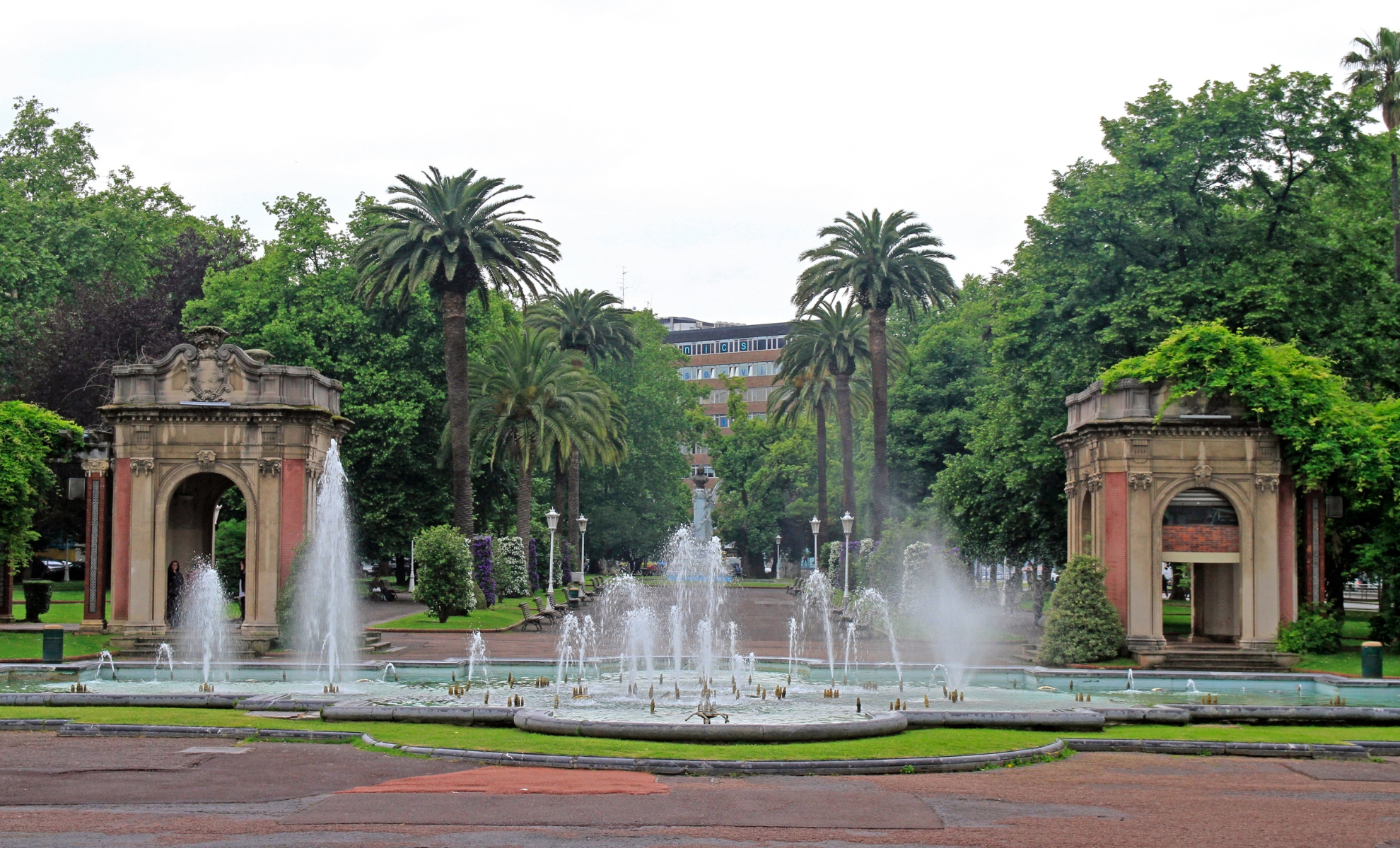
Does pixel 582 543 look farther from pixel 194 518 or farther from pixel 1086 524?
pixel 1086 524

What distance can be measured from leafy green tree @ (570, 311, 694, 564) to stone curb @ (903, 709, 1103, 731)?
65.1m

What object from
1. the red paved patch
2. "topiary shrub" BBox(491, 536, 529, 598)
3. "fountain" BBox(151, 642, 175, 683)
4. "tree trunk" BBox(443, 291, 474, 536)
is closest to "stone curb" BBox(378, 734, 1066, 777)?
the red paved patch

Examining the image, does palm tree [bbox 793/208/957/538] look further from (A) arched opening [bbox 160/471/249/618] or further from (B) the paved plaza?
(B) the paved plaza

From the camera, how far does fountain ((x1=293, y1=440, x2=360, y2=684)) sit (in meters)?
30.9

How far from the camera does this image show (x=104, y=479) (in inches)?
1388

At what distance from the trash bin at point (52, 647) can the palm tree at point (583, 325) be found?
42.7 m

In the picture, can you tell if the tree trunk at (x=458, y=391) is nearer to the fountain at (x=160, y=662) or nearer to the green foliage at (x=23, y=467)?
the green foliage at (x=23, y=467)

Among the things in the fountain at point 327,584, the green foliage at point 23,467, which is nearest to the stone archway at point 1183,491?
the fountain at point 327,584

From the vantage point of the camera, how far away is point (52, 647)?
27.4 meters

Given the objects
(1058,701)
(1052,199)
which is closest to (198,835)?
(1058,701)

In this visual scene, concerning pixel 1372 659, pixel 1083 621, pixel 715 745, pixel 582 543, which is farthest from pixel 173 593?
pixel 582 543

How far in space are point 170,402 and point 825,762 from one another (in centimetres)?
2112

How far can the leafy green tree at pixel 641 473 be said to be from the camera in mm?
86062

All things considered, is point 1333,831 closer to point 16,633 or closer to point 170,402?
point 170,402
